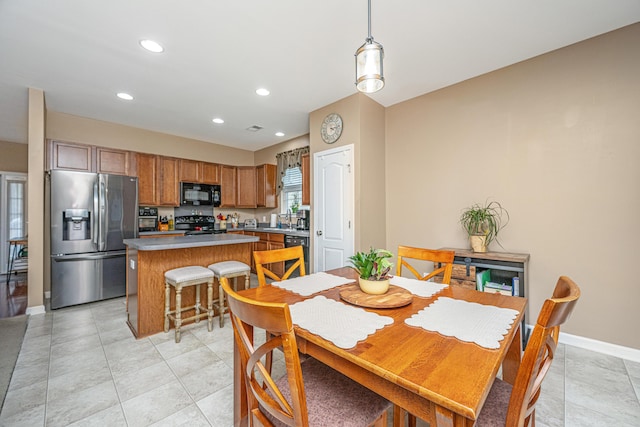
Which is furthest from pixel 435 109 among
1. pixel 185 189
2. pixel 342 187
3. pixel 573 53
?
pixel 185 189

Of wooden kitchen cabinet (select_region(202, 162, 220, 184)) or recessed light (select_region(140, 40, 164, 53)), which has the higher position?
recessed light (select_region(140, 40, 164, 53))

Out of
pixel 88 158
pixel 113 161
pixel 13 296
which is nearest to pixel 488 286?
pixel 113 161

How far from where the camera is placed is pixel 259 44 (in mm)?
2412

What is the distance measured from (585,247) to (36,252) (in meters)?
5.74

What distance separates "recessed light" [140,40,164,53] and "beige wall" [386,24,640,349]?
2.96 metres

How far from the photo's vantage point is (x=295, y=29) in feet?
7.26

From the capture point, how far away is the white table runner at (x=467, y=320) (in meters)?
1.00

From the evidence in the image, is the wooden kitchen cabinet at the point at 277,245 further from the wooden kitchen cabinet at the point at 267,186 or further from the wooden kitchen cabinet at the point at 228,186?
the wooden kitchen cabinet at the point at 228,186

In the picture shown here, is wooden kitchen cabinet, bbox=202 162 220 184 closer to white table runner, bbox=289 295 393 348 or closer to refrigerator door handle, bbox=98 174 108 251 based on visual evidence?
refrigerator door handle, bbox=98 174 108 251

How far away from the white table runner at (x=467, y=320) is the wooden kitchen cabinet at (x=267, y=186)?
4732 mm

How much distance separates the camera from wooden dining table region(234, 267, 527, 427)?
69 cm

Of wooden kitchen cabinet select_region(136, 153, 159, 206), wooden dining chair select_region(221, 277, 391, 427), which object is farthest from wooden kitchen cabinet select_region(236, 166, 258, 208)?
wooden dining chair select_region(221, 277, 391, 427)

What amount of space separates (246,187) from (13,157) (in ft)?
15.0

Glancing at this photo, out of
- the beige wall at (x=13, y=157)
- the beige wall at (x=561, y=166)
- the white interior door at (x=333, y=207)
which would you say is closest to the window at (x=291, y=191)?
the white interior door at (x=333, y=207)
